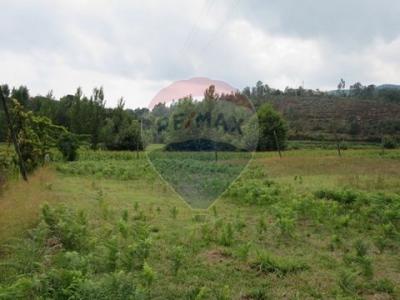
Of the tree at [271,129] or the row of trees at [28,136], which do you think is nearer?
the row of trees at [28,136]

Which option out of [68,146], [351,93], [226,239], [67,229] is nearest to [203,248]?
[226,239]

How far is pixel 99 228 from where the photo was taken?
8609 millimetres

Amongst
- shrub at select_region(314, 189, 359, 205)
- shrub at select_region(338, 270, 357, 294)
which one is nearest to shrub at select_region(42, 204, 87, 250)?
shrub at select_region(338, 270, 357, 294)

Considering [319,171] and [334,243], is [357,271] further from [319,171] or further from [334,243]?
[319,171]

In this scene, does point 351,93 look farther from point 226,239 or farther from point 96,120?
point 226,239

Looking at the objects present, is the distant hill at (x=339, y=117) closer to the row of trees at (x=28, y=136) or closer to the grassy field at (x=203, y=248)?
the row of trees at (x=28, y=136)

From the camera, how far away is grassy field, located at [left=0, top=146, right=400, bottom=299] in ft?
17.5

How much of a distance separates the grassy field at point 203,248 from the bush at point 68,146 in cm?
1451

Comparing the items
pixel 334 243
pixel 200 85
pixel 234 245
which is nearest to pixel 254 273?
pixel 234 245

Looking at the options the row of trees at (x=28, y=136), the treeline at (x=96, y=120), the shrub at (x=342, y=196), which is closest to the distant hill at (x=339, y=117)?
the treeline at (x=96, y=120)

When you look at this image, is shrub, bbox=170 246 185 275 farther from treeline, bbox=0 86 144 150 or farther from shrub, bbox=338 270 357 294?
treeline, bbox=0 86 144 150

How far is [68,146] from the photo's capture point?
28.2m

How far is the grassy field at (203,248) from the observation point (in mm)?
5324

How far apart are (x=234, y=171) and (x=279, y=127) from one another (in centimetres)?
4189
